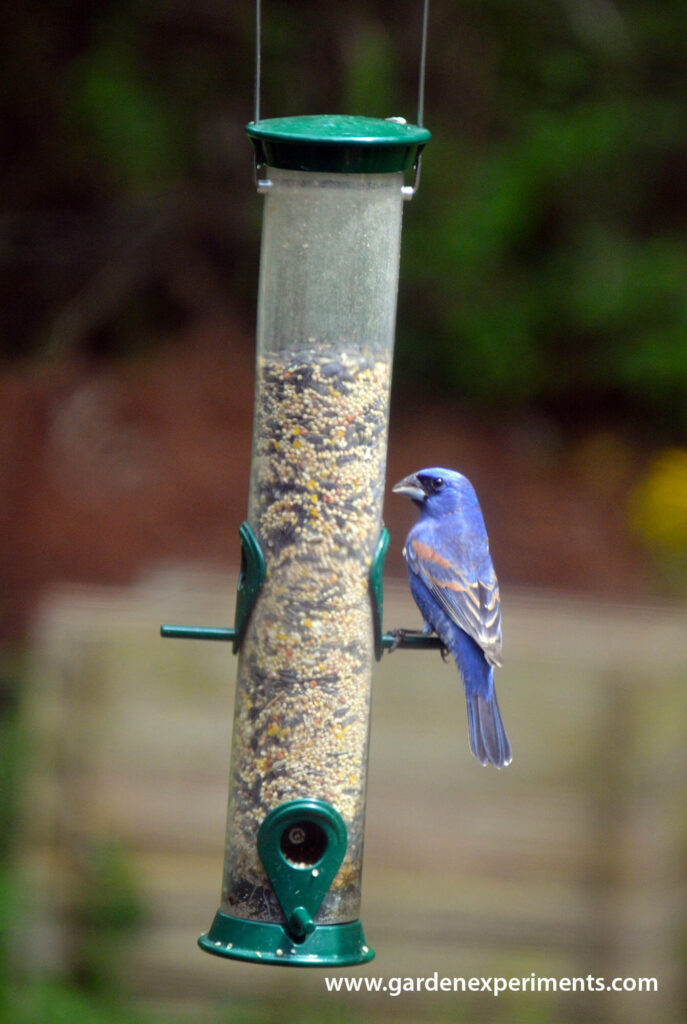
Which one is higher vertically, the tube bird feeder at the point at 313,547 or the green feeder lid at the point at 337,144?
the green feeder lid at the point at 337,144

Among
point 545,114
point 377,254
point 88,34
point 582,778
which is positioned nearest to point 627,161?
point 545,114

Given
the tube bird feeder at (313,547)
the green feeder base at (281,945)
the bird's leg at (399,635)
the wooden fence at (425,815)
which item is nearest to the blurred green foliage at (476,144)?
the wooden fence at (425,815)

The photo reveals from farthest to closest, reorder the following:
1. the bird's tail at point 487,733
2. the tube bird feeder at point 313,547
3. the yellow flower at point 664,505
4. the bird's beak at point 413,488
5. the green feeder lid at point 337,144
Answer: the yellow flower at point 664,505, the bird's beak at point 413,488, the bird's tail at point 487,733, the tube bird feeder at point 313,547, the green feeder lid at point 337,144

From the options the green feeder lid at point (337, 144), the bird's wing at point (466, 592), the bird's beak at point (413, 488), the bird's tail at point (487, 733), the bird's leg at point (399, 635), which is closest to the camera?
the green feeder lid at point (337, 144)

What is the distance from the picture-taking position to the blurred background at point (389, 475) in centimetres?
565

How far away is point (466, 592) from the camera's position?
4461mm

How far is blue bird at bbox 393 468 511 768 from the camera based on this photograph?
169 inches

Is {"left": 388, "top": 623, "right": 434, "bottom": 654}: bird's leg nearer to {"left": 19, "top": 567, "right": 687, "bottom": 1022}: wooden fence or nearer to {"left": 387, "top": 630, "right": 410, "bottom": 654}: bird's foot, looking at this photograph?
{"left": 387, "top": 630, "right": 410, "bottom": 654}: bird's foot

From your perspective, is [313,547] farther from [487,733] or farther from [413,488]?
[413,488]

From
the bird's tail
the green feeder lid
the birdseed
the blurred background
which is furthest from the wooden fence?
the green feeder lid

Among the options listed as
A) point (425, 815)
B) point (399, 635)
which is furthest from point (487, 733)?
point (425, 815)

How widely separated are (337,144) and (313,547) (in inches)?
34.9

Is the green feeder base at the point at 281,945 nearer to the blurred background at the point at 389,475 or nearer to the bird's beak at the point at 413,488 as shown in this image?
the bird's beak at the point at 413,488

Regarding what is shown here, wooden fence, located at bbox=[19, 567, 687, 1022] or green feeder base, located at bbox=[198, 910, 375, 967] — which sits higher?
green feeder base, located at bbox=[198, 910, 375, 967]
